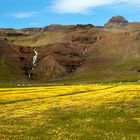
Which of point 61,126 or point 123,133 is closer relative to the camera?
point 123,133

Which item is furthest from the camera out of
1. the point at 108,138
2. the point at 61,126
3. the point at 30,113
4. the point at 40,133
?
the point at 30,113

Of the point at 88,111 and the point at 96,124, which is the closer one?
the point at 96,124

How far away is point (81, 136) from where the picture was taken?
1430 inches

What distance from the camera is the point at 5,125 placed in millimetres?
43000

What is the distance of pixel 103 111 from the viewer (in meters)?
55.5

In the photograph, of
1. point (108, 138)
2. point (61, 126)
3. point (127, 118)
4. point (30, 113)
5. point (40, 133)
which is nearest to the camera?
point (108, 138)

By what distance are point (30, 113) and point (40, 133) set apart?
15.7 metres

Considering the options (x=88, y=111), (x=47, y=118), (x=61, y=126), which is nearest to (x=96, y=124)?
(x=61, y=126)

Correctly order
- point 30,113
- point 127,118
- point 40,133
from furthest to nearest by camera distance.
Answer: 1. point 30,113
2. point 127,118
3. point 40,133

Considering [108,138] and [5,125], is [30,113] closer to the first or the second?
[5,125]

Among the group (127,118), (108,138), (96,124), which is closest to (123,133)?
(108,138)

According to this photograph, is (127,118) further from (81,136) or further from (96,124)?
(81,136)

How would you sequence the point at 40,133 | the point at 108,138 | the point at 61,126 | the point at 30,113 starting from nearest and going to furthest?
1. the point at 108,138
2. the point at 40,133
3. the point at 61,126
4. the point at 30,113

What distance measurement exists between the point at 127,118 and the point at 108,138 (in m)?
13.8
